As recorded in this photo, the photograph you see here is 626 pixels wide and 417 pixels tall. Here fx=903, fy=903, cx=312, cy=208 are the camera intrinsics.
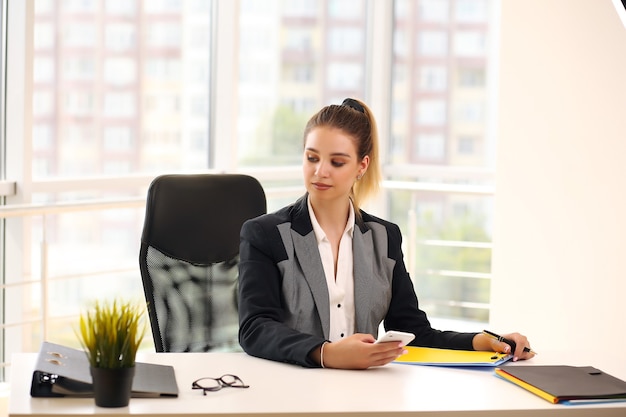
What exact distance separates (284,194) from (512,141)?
1.18 meters

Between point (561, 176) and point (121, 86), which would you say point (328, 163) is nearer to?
point (561, 176)

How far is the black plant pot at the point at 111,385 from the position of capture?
5.11 ft

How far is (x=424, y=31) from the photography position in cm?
477

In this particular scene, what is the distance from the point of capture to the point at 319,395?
5.60ft

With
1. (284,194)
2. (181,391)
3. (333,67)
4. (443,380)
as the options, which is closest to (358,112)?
(443,380)

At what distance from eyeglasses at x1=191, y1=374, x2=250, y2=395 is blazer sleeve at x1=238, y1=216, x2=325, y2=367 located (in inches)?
7.0

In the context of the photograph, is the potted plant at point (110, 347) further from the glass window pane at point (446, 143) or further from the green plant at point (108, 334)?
the glass window pane at point (446, 143)

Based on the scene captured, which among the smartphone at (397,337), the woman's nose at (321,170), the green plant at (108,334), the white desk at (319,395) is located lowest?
the white desk at (319,395)

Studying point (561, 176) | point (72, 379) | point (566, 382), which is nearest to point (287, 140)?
point (561, 176)

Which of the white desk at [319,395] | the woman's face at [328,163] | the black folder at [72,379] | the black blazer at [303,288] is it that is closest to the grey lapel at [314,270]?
the black blazer at [303,288]

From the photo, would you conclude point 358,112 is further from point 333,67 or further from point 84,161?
point 333,67

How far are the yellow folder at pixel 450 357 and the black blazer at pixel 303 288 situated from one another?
49 mm

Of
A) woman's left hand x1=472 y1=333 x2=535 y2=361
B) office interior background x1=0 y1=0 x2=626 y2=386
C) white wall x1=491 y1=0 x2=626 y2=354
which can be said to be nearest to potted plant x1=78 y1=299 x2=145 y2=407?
woman's left hand x1=472 y1=333 x2=535 y2=361

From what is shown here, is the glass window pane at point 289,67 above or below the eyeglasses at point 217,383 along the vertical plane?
above
